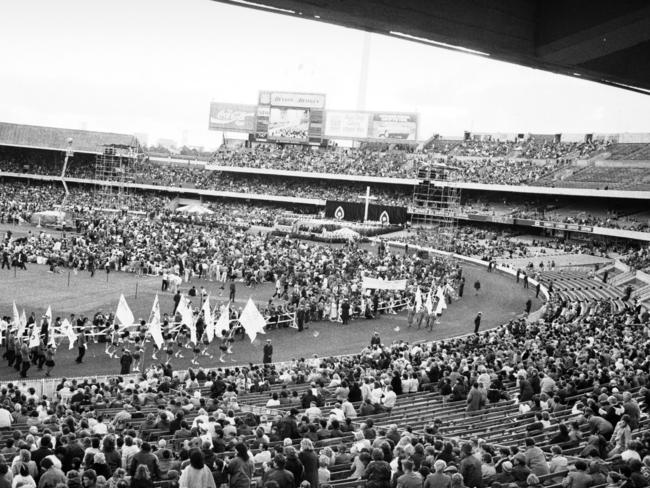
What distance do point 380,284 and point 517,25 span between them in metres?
23.3

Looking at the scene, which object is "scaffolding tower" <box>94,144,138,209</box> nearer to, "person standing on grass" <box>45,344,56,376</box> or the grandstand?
the grandstand

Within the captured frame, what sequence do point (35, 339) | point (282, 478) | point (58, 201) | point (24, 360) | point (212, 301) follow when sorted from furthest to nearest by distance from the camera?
1. point (58, 201)
2. point (212, 301)
3. point (35, 339)
4. point (24, 360)
5. point (282, 478)

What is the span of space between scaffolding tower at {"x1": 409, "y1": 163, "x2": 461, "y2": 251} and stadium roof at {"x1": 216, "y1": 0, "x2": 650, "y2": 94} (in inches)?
1845

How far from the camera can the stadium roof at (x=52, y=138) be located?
8212 centimetres

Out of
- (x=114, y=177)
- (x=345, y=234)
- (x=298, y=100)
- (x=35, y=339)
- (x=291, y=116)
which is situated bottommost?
(x=35, y=339)

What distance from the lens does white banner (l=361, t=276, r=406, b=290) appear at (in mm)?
29734

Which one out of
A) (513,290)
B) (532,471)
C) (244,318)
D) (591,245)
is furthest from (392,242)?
(532,471)

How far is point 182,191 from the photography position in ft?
261

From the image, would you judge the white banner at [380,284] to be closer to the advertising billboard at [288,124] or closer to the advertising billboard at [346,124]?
the advertising billboard at [346,124]

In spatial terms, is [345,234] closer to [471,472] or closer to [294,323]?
[294,323]

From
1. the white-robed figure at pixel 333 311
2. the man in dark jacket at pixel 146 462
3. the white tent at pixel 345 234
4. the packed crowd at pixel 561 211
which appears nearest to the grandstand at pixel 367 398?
the man in dark jacket at pixel 146 462

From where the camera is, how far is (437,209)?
59250 millimetres

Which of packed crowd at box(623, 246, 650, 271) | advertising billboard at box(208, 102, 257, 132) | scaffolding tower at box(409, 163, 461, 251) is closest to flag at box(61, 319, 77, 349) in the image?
packed crowd at box(623, 246, 650, 271)

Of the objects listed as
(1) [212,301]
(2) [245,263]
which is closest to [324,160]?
(2) [245,263]
